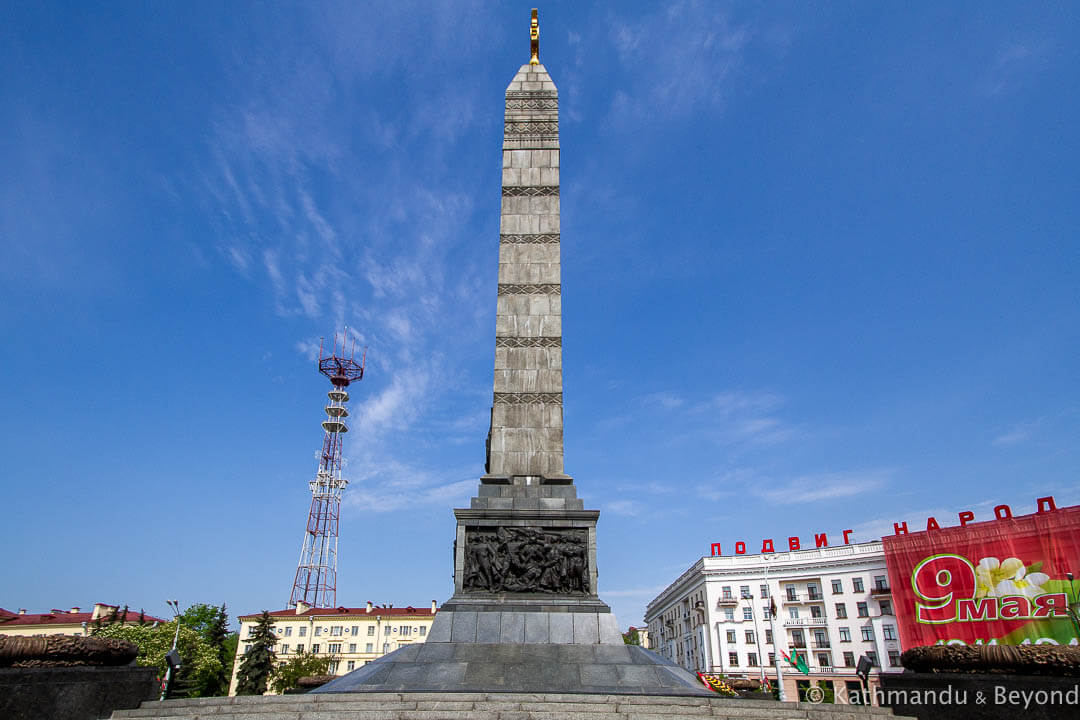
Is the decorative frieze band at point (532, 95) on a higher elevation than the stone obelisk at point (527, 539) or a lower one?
higher

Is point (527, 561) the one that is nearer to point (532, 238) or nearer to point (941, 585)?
point (532, 238)

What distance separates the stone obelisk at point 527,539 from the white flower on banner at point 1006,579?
1270 inches

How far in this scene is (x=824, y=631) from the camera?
42594mm

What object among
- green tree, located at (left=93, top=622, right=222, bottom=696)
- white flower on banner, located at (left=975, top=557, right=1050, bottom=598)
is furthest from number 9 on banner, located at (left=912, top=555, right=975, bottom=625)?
green tree, located at (left=93, top=622, right=222, bottom=696)

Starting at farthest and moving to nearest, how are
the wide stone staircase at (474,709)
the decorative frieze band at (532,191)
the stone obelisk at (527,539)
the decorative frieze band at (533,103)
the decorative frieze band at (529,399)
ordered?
the decorative frieze band at (533,103) → the decorative frieze band at (532,191) → the decorative frieze band at (529,399) → the stone obelisk at (527,539) → the wide stone staircase at (474,709)

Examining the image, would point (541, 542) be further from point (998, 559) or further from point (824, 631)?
point (824, 631)

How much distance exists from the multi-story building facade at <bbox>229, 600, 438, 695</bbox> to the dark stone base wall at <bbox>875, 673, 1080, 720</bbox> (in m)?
52.3

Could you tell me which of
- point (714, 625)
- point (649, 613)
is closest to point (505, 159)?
point (714, 625)

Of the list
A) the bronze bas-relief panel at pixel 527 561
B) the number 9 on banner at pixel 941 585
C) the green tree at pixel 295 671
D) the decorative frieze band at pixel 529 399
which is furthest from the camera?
the green tree at pixel 295 671

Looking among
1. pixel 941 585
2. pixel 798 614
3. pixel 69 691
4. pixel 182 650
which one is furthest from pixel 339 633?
pixel 69 691

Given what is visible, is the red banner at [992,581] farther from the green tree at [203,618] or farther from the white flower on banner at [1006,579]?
the green tree at [203,618]

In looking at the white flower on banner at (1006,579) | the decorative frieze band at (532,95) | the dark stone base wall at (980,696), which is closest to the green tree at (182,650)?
the decorative frieze band at (532,95)

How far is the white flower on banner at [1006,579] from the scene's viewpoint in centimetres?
3155

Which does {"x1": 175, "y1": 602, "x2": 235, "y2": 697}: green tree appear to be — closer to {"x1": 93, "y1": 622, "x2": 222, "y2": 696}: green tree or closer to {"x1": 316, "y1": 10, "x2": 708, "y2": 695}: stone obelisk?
{"x1": 93, "y1": 622, "x2": 222, "y2": 696}: green tree
